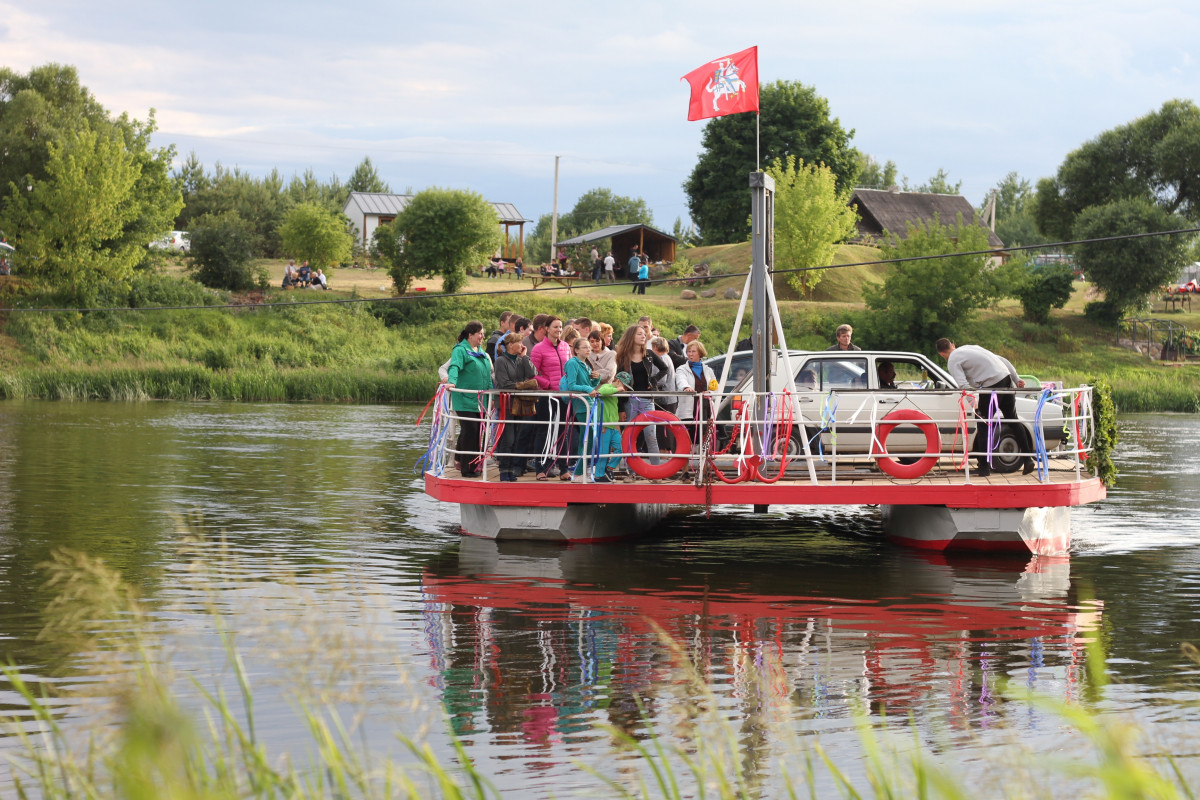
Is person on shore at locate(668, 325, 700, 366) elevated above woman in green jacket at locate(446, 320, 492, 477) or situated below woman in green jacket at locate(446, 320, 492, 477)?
above

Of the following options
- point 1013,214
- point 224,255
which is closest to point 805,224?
point 224,255

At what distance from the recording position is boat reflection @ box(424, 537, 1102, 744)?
7.86 meters

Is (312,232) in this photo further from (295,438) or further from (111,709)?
(111,709)

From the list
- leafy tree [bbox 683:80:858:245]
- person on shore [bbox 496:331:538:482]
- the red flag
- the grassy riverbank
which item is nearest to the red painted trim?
person on shore [bbox 496:331:538:482]

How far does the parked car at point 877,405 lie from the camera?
46.7 ft

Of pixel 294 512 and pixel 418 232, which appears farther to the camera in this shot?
pixel 418 232

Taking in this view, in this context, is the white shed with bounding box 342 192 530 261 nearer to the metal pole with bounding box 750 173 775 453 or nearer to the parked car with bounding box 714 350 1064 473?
the parked car with bounding box 714 350 1064 473

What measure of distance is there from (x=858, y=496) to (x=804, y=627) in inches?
103

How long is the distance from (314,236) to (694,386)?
4557cm

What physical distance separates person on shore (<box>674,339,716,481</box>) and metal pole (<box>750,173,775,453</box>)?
613 millimetres

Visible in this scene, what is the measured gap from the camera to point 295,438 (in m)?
27.6

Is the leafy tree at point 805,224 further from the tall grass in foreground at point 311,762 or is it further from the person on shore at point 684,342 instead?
the tall grass in foreground at point 311,762

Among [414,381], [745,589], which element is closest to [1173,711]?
[745,589]

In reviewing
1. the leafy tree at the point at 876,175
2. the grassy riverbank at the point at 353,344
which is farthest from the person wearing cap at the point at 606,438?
the leafy tree at the point at 876,175
